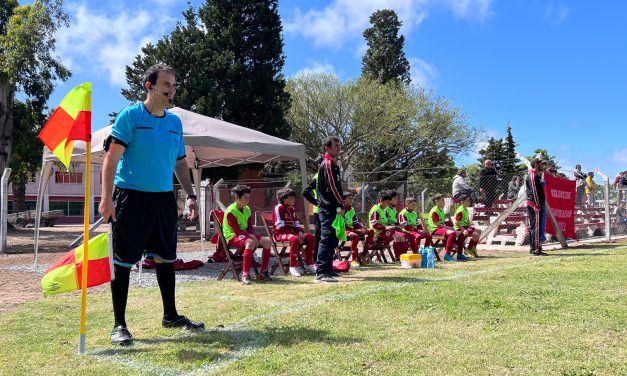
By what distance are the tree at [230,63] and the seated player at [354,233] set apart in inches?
677

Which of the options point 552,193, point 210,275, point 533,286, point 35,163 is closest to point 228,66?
point 35,163

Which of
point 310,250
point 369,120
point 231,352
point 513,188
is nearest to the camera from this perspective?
point 231,352

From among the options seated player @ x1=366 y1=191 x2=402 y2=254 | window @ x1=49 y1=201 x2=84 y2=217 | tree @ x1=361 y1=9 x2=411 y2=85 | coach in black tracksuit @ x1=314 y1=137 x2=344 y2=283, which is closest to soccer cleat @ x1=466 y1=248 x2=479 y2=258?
seated player @ x1=366 y1=191 x2=402 y2=254

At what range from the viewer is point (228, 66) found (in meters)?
27.5

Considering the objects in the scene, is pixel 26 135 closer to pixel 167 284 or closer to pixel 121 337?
pixel 167 284

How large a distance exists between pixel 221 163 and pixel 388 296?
9.76 m

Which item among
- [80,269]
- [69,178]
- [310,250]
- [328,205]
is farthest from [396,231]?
[69,178]

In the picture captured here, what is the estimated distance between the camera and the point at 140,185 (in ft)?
Answer: 13.7

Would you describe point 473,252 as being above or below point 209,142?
below

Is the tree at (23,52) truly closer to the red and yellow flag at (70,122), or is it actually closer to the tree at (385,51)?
the red and yellow flag at (70,122)

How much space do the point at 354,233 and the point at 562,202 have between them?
22.0 feet

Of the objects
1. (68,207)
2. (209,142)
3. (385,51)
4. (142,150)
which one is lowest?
(68,207)

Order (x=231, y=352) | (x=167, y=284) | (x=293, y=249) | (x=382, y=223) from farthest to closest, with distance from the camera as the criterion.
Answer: (x=382, y=223) < (x=293, y=249) < (x=167, y=284) < (x=231, y=352)

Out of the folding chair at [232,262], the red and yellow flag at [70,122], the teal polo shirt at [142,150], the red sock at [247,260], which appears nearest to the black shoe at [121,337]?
the teal polo shirt at [142,150]
